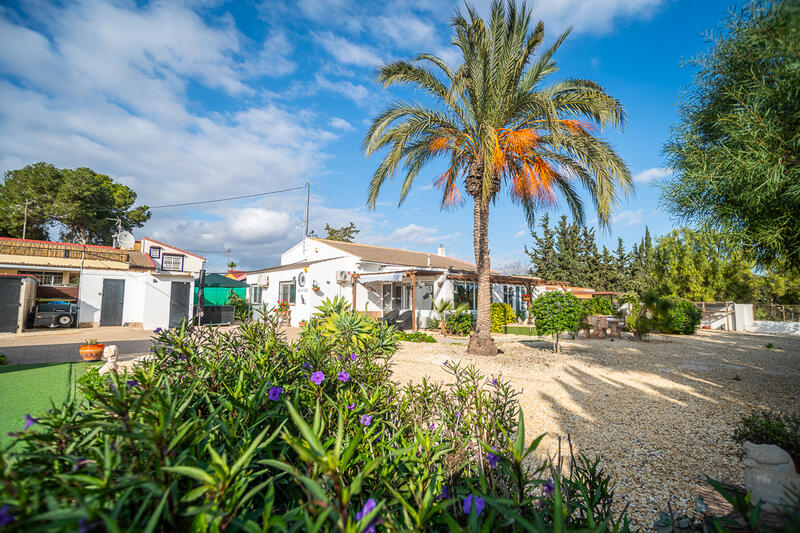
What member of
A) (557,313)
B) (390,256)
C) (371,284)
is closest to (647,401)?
(557,313)

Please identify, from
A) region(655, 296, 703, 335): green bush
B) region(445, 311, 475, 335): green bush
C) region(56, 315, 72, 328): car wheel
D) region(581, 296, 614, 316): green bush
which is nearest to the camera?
region(445, 311, 475, 335): green bush

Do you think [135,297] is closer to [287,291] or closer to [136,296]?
[136,296]

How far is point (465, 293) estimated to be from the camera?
20516mm

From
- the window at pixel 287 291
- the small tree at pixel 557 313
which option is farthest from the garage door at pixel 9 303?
the small tree at pixel 557 313

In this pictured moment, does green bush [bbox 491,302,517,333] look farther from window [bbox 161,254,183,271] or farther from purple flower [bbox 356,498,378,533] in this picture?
window [bbox 161,254,183,271]

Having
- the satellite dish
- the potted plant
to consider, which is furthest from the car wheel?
the potted plant

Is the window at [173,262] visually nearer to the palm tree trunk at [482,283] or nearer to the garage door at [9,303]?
the garage door at [9,303]

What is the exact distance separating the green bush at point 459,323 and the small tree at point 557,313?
17.4ft

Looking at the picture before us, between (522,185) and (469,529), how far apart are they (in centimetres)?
1067

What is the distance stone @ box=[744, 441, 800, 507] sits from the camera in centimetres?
232

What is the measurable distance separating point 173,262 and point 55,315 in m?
12.5

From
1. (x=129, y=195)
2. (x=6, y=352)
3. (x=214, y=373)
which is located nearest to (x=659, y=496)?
(x=214, y=373)

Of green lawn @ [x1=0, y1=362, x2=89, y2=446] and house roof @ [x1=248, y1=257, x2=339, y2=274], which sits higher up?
house roof @ [x1=248, y1=257, x2=339, y2=274]

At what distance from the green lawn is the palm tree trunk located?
8392 mm
